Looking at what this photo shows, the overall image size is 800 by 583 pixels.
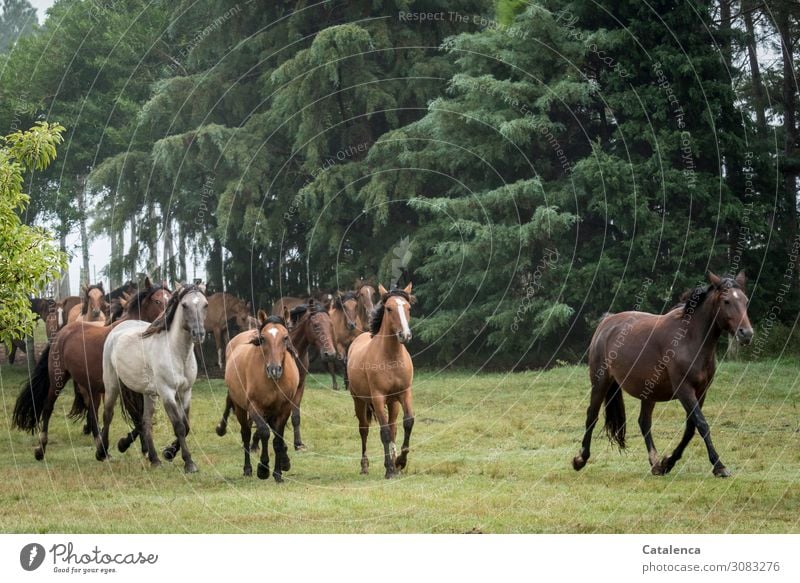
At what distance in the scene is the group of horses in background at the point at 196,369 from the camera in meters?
14.7

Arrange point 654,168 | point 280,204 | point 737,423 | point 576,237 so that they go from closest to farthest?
point 737,423, point 654,168, point 576,237, point 280,204

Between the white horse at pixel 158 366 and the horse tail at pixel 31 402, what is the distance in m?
1.59

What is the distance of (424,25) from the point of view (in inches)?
1216

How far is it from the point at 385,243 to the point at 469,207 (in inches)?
109

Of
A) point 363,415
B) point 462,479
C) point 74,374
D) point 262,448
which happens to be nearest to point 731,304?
point 462,479

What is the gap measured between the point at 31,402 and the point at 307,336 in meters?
5.16

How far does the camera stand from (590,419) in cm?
1486

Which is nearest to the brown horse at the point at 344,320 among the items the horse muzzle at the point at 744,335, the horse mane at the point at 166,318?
the horse mane at the point at 166,318

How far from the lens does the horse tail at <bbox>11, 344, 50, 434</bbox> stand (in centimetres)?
1836

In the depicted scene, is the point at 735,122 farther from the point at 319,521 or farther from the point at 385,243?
the point at 319,521

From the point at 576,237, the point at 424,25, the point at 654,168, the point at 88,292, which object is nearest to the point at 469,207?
the point at 576,237

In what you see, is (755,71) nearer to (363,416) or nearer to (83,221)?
(363,416)

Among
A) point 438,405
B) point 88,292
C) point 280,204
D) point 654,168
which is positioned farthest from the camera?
point 280,204

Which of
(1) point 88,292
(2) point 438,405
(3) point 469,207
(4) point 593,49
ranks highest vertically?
(4) point 593,49
